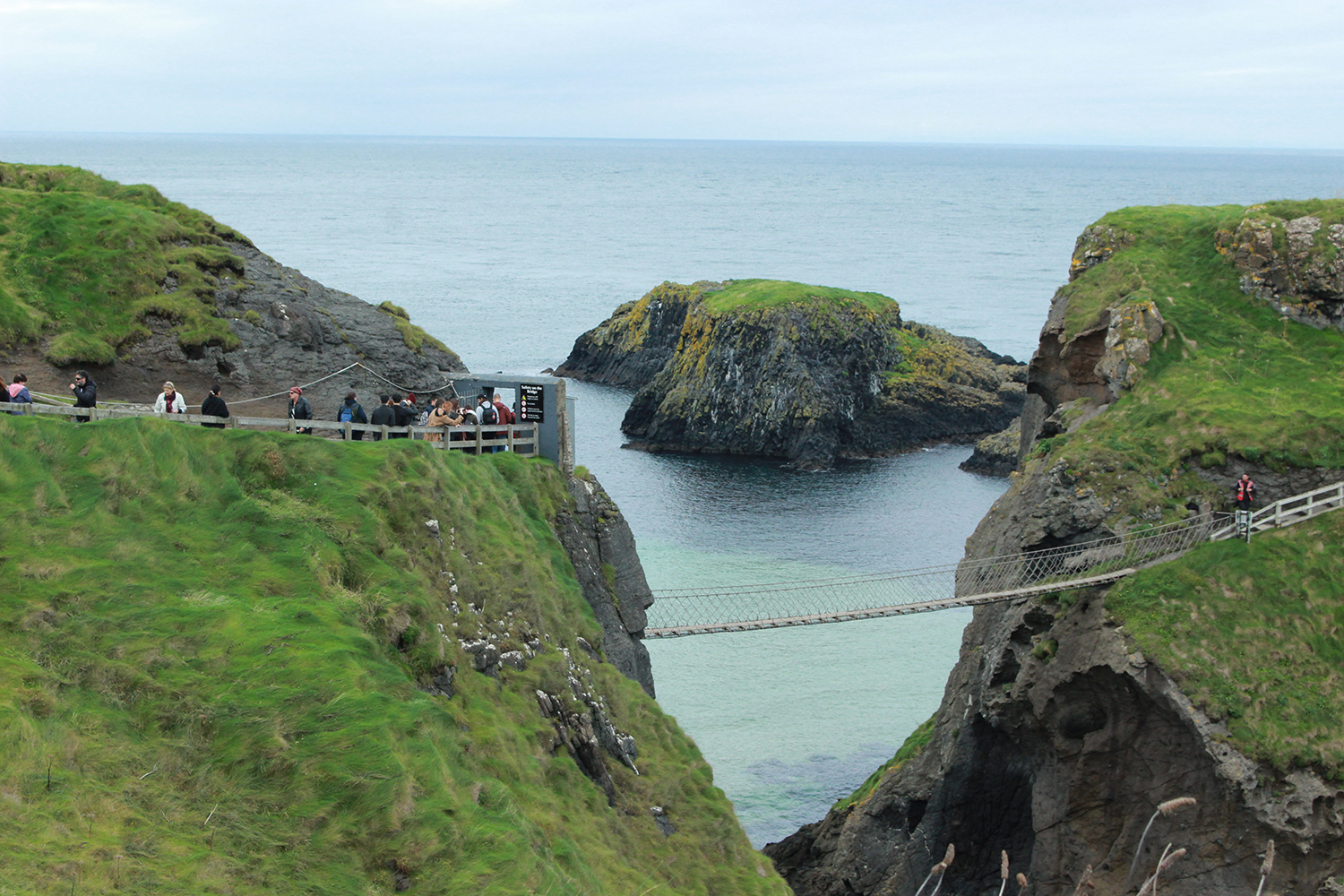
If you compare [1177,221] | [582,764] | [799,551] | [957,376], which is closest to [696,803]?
[582,764]

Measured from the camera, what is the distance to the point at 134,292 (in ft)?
98.8

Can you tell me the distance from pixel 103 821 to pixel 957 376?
72.9 metres

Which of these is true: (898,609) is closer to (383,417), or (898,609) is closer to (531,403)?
(531,403)

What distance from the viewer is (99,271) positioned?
98.5ft

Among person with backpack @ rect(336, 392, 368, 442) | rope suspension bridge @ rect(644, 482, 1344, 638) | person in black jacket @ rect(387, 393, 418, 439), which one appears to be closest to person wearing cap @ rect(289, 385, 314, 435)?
person with backpack @ rect(336, 392, 368, 442)

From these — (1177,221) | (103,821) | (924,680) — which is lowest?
(924,680)

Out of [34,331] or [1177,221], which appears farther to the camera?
[1177,221]

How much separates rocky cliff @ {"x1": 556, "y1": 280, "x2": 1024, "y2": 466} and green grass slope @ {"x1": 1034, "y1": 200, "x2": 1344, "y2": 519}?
34398 millimetres

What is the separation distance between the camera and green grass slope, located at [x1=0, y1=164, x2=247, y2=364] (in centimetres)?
2834

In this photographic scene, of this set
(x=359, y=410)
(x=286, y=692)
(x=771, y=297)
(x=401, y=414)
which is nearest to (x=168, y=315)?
(x=359, y=410)

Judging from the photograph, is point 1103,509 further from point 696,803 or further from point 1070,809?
point 696,803

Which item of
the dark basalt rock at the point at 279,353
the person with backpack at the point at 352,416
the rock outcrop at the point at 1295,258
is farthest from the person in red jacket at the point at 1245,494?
the person with backpack at the point at 352,416

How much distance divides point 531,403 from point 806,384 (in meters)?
48.7

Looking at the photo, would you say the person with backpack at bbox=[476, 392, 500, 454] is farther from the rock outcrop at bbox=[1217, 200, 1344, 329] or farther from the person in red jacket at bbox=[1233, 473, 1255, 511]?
the rock outcrop at bbox=[1217, 200, 1344, 329]
